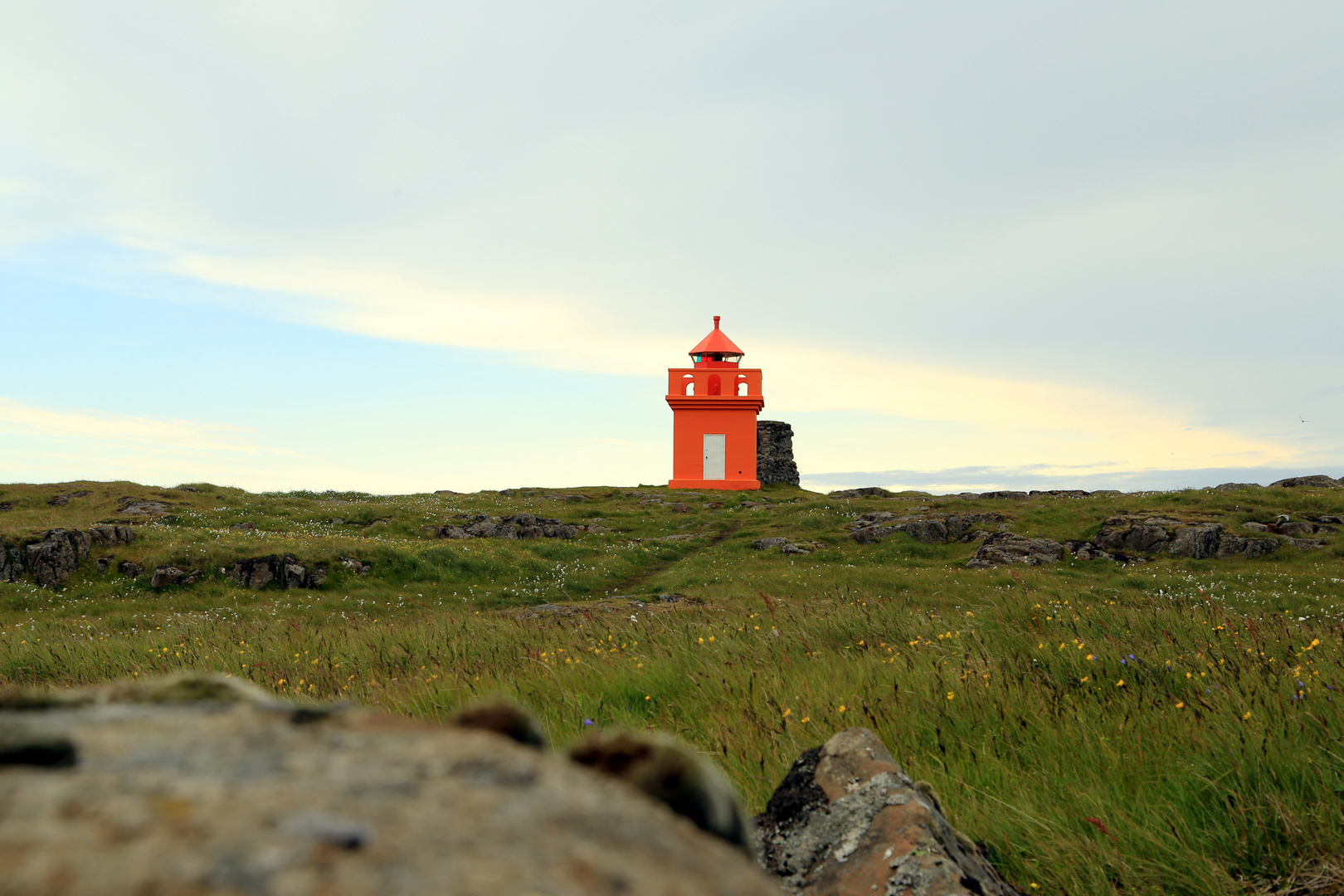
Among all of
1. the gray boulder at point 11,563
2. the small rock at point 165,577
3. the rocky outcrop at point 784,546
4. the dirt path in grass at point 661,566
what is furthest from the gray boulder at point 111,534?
the rocky outcrop at point 784,546

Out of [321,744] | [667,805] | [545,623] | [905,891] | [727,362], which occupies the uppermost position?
[727,362]

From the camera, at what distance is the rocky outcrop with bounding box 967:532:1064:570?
89.7 feet

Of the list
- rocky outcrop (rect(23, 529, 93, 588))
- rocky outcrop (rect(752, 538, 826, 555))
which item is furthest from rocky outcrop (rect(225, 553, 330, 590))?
rocky outcrop (rect(752, 538, 826, 555))

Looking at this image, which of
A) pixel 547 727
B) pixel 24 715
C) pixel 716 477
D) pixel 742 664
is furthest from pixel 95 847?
pixel 716 477

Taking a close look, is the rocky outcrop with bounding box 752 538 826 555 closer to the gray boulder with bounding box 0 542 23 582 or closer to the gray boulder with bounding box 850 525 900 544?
the gray boulder with bounding box 850 525 900 544

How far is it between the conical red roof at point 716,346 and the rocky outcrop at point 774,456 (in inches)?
379

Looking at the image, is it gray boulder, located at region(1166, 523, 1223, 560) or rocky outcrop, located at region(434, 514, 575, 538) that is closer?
gray boulder, located at region(1166, 523, 1223, 560)

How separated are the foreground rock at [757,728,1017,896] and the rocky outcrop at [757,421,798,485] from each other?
62.6 metres

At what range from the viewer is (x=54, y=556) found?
24.7 m

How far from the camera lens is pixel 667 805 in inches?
51.4

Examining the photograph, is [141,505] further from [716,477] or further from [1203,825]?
[1203,825]

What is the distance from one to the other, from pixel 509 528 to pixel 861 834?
117 ft

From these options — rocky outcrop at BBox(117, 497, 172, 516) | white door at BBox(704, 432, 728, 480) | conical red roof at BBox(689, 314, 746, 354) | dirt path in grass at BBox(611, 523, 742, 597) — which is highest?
conical red roof at BBox(689, 314, 746, 354)

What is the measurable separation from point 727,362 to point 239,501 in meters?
33.9
